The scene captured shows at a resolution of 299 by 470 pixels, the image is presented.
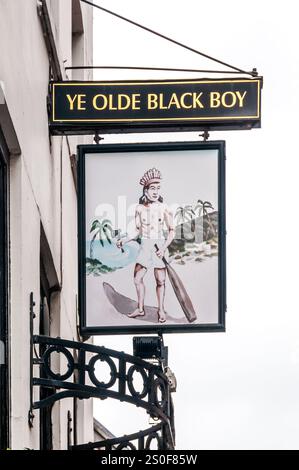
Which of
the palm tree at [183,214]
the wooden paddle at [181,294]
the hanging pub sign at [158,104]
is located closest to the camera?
the wooden paddle at [181,294]

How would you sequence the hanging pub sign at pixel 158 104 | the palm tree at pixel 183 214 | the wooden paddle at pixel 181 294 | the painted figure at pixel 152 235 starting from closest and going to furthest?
the wooden paddle at pixel 181 294, the painted figure at pixel 152 235, the palm tree at pixel 183 214, the hanging pub sign at pixel 158 104

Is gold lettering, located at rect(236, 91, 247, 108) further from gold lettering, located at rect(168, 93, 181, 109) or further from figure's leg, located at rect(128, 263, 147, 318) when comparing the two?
figure's leg, located at rect(128, 263, 147, 318)

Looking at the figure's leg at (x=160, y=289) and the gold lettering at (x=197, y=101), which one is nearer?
the figure's leg at (x=160, y=289)

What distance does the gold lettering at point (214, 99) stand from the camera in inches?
587

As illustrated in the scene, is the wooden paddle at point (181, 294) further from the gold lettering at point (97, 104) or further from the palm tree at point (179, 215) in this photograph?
the gold lettering at point (97, 104)

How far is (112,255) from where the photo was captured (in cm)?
1433

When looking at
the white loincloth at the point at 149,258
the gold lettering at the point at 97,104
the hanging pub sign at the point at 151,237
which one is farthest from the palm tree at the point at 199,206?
the gold lettering at the point at 97,104

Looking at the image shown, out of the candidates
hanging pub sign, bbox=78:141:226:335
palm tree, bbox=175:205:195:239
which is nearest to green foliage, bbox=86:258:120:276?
hanging pub sign, bbox=78:141:226:335

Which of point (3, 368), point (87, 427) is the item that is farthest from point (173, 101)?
point (87, 427)

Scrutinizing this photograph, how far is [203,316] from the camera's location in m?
14.2

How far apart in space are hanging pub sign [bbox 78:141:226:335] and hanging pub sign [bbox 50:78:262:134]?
1.07 feet

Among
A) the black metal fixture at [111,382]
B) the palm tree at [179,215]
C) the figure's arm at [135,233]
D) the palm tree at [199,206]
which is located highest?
the palm tree at [199,206]
